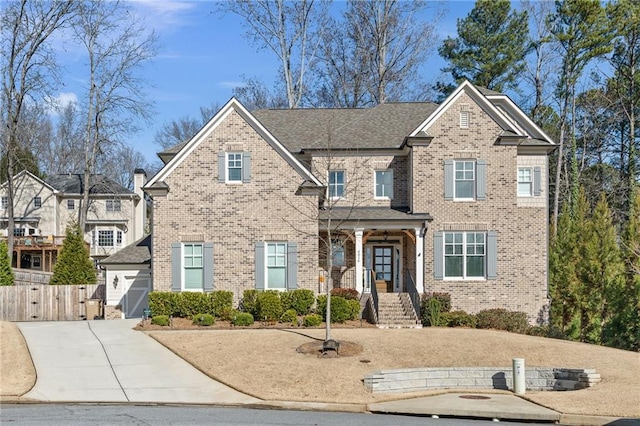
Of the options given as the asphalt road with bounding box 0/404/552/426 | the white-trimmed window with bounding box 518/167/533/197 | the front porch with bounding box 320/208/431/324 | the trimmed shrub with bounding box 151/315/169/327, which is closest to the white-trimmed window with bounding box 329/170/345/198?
A: the front porch with bounding box 320/208/431/324

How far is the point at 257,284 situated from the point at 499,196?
1052cm

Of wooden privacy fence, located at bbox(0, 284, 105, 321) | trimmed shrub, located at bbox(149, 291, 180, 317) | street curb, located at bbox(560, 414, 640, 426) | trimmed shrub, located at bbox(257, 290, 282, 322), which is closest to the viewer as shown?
street curb, located at bbox(560, 414, 640, 426)

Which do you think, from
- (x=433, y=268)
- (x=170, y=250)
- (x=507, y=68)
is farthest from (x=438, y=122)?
(x=507, y=68)

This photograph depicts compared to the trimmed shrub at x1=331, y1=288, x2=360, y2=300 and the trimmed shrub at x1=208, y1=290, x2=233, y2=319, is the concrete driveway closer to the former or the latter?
the trimmed shrub at x1=208, y1=290, x2=233, y2=319

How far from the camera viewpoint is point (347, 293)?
2589cm

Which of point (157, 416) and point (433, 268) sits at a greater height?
point (433, 268)

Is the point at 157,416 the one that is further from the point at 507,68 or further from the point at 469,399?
the point at 507,68

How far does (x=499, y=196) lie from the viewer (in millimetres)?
27344

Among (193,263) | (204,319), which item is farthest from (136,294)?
(204,319)

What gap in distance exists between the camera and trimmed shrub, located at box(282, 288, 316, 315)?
2531 cm

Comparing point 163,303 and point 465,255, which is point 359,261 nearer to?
point 465,255

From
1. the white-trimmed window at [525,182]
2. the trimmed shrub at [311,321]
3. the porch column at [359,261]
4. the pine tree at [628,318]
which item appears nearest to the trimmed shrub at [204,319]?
the trimmed shrub at [311,321]

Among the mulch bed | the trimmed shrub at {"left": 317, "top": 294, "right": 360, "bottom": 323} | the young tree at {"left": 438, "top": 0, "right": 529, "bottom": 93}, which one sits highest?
the young tree at {"left": 438, "top": 0, "right": 529, "bottom": 93}

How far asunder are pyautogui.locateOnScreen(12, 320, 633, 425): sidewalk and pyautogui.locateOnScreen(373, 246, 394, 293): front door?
11.1m
